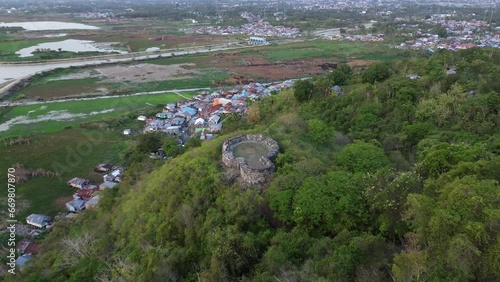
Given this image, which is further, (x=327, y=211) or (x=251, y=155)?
(x=251, y=155)

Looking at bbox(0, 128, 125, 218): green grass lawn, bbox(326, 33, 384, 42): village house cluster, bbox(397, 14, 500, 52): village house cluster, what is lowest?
bbox(0, 128, 125, 218): green grass lawn

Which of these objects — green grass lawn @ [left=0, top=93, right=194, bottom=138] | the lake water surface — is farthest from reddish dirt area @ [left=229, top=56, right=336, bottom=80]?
the lake water surface

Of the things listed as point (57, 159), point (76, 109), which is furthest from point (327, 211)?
point (76, 109)

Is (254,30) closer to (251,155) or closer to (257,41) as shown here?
(257,41)

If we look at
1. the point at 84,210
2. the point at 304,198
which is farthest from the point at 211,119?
the point at 304,198

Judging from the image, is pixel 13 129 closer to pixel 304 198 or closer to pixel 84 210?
pixel 84 210

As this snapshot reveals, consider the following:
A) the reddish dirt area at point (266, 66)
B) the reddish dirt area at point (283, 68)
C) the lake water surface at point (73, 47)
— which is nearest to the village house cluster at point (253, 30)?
the lake water surface at point (73, 47)

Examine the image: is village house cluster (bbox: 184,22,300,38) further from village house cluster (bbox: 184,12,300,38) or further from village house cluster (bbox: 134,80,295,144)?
village house cluster (bbox: 134,80,295,144)
